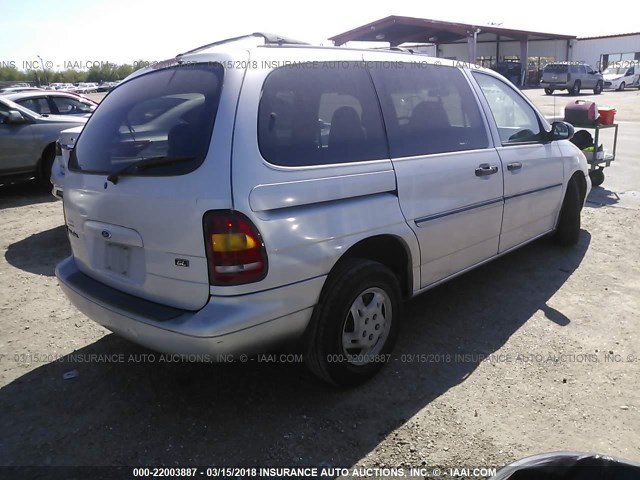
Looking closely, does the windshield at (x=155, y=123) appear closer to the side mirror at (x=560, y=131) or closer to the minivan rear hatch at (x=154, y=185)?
the minivan rear hatch at (x=154, y=185)

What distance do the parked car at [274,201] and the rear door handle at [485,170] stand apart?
0.04 ft

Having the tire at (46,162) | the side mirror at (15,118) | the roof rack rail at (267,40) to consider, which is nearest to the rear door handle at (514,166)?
the roof rack rail at (267,40)

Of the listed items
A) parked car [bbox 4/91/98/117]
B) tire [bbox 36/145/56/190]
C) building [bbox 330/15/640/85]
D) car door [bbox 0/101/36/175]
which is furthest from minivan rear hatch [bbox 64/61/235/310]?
building [bbox 330/15/640/85]

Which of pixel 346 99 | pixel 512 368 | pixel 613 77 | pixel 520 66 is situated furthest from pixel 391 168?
pixel 520 66

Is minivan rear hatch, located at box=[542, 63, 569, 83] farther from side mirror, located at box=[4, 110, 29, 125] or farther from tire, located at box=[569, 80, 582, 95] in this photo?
side mirror, located at box=[4, 110, 29, 125]

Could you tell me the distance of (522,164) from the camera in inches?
169

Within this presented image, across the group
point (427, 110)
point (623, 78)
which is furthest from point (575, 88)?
point (427, 110)

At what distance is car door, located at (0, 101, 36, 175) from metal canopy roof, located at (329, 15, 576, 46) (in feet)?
95.9

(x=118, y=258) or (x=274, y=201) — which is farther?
(x=118, y=258)

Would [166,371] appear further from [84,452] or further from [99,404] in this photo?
[84,452]

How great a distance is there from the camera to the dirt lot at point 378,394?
272 centimetres

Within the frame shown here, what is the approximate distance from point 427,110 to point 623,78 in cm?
4147

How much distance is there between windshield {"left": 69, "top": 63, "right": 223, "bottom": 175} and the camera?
8.64 feet

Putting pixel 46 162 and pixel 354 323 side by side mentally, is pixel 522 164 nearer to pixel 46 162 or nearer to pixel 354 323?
pixel 354 323
